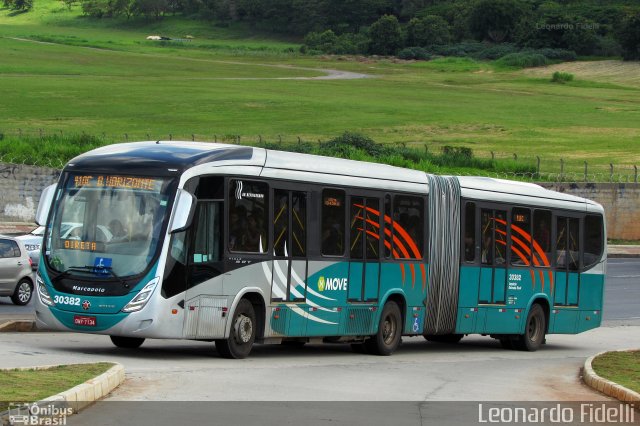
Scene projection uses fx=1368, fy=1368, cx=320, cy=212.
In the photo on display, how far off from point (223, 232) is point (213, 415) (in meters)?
6.20

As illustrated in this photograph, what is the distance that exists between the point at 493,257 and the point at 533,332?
2.30m

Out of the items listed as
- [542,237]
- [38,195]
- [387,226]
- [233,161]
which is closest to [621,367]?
[387,226]

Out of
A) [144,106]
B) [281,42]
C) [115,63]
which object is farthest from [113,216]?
[281,42]

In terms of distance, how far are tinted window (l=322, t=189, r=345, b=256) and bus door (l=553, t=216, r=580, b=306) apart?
7065mm

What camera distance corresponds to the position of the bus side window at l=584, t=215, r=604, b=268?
2825cm

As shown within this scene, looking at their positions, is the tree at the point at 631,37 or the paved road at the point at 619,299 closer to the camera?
the paved road at the point at 619,299

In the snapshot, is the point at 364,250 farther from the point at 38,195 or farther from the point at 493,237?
the point at 38,195

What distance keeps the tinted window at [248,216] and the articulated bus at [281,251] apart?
21mm

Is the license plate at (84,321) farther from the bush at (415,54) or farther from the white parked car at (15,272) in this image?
the bush at (415,54)

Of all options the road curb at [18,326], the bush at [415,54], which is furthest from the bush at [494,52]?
the road curb at [18,326]

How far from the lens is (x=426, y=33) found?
173875 mm

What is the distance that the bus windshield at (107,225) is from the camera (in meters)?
18.4

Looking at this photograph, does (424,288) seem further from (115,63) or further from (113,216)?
(115,63)

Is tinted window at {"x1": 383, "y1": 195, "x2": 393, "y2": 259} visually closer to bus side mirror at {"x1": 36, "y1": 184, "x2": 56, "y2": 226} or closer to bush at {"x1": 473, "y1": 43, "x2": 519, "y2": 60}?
bus side mirror at {"x1": 36, "y1": 184, "x2": 56, "y2": 226}
